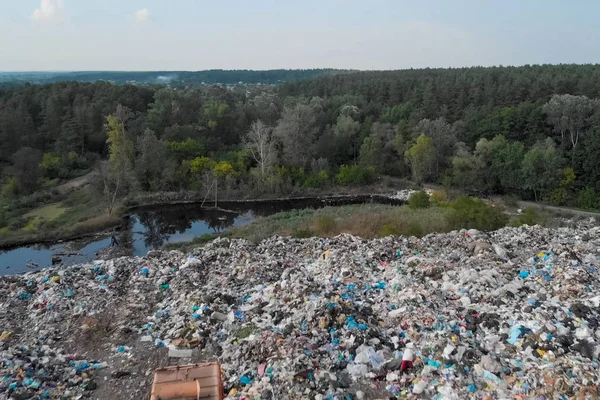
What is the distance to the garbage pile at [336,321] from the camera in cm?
480

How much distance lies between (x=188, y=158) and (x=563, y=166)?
70.8 ft

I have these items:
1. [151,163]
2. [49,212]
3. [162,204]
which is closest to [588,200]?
[162,204]

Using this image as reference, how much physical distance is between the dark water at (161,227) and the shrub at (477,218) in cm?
1030

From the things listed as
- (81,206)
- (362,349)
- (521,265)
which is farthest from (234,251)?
(81,206)

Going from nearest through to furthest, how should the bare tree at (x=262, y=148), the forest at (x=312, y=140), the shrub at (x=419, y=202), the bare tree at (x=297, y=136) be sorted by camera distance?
the shrub at (x=419, y=202) < the forest at (x=312, y=140) < the bare tree at (x=262, y=148) < the bare tree at (x=297, y=136)

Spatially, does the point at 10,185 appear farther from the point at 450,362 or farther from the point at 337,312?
the point at 450,362

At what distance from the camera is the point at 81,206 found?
21938mm

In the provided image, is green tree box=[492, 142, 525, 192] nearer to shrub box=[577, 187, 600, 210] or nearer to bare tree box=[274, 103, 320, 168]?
shrub box=[577, 187, 600, 210]

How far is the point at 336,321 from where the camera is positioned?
5.92 metres

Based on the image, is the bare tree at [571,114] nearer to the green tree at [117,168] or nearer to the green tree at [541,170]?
the green tree at [541,170]

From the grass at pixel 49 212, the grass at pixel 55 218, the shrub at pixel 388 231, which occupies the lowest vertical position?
the grass at pixel 49 212

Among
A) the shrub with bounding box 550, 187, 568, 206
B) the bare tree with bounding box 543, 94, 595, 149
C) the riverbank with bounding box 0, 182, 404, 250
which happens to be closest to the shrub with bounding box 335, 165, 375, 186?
the riverbank with bounding box 0, 182, 404, 250

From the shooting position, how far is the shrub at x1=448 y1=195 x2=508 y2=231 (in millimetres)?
12680

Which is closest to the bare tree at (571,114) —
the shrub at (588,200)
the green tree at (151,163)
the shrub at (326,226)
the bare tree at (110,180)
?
the shrub at (588,200)
